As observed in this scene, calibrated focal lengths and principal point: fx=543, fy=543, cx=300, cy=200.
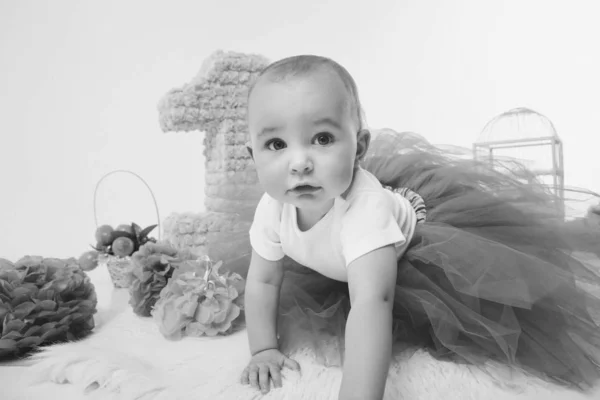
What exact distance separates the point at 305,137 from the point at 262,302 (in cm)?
37

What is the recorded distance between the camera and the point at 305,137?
853 mm

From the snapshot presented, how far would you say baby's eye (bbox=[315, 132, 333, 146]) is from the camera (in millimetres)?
864

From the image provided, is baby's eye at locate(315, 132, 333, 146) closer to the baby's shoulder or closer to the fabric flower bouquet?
the baby's shoulder

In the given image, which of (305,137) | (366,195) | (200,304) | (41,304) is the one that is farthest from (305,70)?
(41,304)

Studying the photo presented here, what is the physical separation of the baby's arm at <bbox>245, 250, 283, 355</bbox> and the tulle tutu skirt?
7 cm

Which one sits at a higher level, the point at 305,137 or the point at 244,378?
the point at 305,137

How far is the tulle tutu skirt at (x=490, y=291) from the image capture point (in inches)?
38.3

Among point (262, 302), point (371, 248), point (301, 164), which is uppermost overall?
point (301, 164)

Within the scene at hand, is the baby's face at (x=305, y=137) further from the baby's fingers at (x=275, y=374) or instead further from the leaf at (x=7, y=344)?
the leaf at (x=7, y=344)

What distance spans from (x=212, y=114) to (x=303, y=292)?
135 cm

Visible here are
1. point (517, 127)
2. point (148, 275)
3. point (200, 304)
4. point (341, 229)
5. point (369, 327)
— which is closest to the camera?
point (369, 327)

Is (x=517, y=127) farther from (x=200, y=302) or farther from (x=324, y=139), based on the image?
(x=324, y=139)

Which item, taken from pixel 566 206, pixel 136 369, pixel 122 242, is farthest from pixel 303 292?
pixel 122 242

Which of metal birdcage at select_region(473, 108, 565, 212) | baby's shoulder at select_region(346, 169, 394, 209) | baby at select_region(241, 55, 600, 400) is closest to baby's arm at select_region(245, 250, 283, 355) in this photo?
baby at select_region(241, 55, 600, 400)
